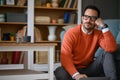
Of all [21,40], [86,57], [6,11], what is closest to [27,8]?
[6,11]

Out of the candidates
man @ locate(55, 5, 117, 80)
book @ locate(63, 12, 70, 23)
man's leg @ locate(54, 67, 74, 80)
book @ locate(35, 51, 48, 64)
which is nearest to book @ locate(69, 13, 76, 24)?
book @ locate(63, 12, 70, 23)

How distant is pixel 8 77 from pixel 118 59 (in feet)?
3.58

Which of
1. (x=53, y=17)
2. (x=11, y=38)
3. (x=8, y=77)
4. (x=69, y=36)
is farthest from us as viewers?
(x=53, y=17)

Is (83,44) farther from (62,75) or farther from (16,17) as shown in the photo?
(16,17)

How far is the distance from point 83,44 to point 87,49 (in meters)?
0.07

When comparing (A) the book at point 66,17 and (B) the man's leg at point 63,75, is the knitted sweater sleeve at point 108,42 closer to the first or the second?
(B) the man's leg at point 63,75

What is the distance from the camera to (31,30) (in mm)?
4395

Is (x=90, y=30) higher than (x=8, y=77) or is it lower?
higher

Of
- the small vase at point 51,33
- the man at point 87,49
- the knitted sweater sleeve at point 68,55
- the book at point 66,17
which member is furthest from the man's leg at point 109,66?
the book at point 66,17

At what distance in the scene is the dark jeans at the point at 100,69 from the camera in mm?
2441

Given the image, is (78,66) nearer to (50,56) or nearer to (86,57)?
(86,57)

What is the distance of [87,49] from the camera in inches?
107

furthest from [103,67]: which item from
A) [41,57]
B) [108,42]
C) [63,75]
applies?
[41,57]

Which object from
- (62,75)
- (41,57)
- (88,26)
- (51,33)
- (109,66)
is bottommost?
(41,57)
